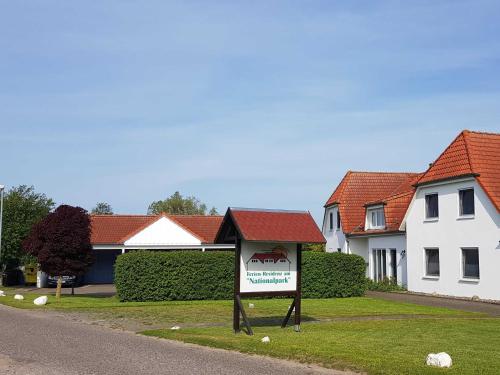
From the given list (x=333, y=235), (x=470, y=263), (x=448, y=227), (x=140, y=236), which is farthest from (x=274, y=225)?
(x=140, y=236)

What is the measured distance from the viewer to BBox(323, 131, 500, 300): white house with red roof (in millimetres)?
27312

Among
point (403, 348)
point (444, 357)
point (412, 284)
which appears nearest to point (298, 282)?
point (403, 348)

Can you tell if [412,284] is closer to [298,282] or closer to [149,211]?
[298,282]

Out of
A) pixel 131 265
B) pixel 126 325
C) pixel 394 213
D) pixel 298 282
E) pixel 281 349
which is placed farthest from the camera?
pixel 394 213

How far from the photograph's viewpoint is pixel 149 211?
9950cm

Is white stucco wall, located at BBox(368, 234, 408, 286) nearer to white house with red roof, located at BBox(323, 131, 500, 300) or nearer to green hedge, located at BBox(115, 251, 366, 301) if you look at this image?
white house with red roof, located at BBox(323, 131, 500, 300)

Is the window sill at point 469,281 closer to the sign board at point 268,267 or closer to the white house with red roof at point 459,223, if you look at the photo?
the white house with red roof at point 459,223

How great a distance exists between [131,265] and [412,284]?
14927 mm

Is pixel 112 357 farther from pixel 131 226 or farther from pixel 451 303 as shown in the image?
pixel 131 226

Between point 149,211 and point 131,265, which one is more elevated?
point 149,211

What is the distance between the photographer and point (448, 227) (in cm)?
2970

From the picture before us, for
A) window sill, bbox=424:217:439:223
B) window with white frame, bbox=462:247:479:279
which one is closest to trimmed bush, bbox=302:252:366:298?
window sill, bbox=424:217:439:223

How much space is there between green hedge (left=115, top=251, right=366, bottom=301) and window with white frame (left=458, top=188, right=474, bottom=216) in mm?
5713

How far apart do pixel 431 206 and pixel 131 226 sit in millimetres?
24407
